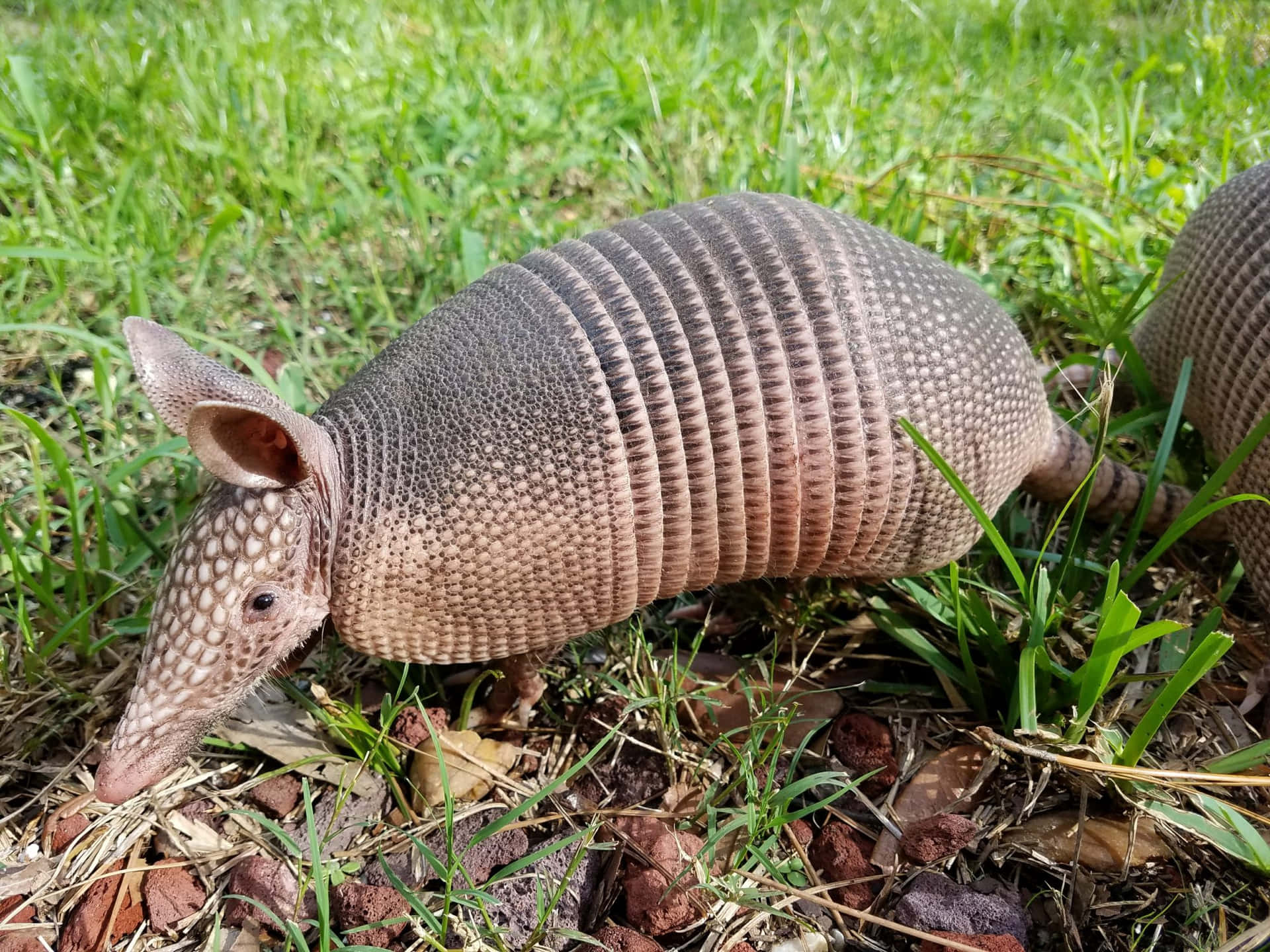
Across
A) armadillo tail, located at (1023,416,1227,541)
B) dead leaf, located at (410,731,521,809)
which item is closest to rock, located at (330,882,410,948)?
dead leaf, located at (410,731,521,809)

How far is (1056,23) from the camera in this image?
247 inches

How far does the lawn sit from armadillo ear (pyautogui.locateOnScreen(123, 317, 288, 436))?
0.81 meters

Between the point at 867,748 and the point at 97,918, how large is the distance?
2030 mm

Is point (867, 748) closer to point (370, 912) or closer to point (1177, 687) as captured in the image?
point (1177, 687)

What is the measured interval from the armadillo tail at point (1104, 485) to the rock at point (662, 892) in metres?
1.60

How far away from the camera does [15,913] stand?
2264 millimetres

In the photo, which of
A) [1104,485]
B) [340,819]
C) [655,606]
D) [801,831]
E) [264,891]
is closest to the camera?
[264,891]

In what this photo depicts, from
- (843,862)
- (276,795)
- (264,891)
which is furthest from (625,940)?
(276,795)

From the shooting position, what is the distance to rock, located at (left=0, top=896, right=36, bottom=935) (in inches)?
89.2

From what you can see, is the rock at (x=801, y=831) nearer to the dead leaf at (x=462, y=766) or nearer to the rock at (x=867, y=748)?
the rock at (x=867, y=748)

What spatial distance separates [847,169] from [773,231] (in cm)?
231

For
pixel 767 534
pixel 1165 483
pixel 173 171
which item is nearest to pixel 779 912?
pixel 767 534

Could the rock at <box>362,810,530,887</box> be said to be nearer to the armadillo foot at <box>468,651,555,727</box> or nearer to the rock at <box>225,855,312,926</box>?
the rock at <box>225,855,312,926</box>

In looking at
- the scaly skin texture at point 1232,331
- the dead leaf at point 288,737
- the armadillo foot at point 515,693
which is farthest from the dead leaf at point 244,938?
the scaly skin texture at point 1232,331
